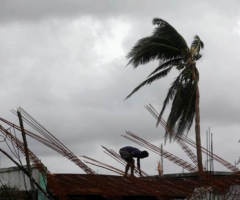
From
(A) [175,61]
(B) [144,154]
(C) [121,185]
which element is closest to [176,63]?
(A) [175,61]

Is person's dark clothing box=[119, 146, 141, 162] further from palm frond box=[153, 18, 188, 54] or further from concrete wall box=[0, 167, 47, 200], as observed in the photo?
palm frond box=[153, 18, 188, 54]

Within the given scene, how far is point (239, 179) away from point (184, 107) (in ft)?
22.9

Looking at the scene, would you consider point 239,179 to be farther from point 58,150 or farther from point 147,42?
point 147,42

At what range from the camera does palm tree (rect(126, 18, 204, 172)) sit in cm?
2414

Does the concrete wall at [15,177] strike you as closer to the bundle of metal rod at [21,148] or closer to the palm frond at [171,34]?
the bundle of metal rod at [21,148]

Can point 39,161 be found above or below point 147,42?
below

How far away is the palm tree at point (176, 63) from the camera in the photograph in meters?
24.1

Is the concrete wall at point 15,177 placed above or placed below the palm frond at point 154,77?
below

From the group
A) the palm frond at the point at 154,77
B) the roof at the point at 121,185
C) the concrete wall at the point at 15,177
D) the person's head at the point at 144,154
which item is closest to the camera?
the roof at the point at 121,185

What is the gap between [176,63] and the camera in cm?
2511

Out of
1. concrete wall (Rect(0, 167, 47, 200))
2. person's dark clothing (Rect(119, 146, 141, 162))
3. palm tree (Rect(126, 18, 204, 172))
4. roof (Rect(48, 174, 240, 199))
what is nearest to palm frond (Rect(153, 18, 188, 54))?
palm tree (Rect(126, 18, 204, 172))

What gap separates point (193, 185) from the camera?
18.2 metres

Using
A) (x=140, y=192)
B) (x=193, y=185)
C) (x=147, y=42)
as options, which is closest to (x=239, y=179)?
(x=193, y=185)

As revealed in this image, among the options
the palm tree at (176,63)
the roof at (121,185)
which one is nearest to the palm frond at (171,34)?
the palm tree at (176,63)
